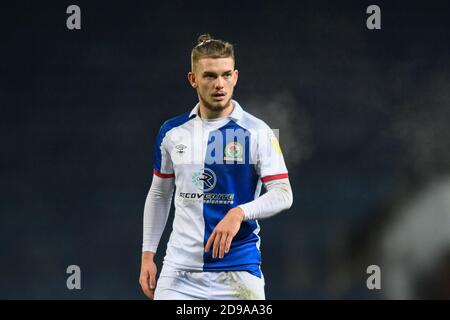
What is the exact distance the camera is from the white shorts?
4.55 metres

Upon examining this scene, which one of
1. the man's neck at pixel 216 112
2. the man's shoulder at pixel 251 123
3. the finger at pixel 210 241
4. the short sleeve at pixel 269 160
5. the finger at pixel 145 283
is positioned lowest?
the finger at pixel 145 283

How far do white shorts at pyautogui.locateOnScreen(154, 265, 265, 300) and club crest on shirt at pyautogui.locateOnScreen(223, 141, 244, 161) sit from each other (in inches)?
25.7

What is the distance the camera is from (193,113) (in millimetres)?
4883

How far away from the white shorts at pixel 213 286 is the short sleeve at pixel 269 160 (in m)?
0.58

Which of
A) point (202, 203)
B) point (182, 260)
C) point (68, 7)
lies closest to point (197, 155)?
point (202, 203)

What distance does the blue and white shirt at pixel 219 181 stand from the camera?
457 centimetres

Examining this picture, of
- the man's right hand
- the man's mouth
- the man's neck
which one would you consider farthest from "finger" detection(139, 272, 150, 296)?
the man's mouth

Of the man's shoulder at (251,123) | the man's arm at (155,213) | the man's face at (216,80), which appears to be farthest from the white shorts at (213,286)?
the man's face at (216,80)

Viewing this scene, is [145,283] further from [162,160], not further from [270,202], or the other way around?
[270,202]

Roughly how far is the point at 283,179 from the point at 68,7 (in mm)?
3263

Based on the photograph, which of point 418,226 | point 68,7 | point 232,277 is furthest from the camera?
point 418,226

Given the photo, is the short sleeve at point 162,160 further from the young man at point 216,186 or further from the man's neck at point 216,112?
the man's neck at point 216,112

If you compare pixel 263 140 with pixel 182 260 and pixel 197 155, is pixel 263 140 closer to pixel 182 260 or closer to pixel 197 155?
pixel 197 155

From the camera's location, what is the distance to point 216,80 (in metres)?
4.64
